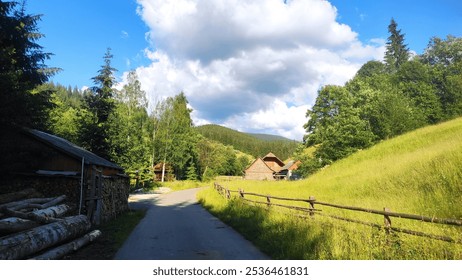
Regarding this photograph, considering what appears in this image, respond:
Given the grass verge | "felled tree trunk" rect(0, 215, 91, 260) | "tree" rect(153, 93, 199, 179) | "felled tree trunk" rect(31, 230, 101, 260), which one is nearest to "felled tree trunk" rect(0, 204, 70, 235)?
"felled tree trunk" rect(0, 215, 91, 260)

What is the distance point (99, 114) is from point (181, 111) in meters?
36.9

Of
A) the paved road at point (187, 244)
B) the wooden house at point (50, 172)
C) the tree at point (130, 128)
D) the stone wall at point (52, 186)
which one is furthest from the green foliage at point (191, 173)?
the paved road at point (187, 244)

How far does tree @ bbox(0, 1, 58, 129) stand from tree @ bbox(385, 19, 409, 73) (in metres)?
77.3

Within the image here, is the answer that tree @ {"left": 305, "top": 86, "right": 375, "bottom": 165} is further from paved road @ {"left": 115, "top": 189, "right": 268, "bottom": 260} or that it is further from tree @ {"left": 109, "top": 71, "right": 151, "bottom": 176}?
paved road @ {"left": 115, "top": 189, "right": 268, "bottom": 260}

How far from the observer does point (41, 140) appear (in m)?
15.7

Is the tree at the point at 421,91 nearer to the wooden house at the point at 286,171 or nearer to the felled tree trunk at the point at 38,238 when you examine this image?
the wooden house at the point at 286,171

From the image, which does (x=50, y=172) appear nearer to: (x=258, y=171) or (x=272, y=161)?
(x=258, y=171)

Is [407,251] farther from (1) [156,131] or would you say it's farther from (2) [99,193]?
(1) [156,131]

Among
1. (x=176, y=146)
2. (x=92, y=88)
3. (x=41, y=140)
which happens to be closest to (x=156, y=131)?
(x=176, y=146)

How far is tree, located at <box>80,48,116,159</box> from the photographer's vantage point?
28094 mm

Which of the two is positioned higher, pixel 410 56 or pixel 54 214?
pixel 410 56

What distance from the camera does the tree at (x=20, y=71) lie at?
13.4 m

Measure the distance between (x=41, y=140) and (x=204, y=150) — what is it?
62926mm

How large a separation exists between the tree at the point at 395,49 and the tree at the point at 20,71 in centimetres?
7727
